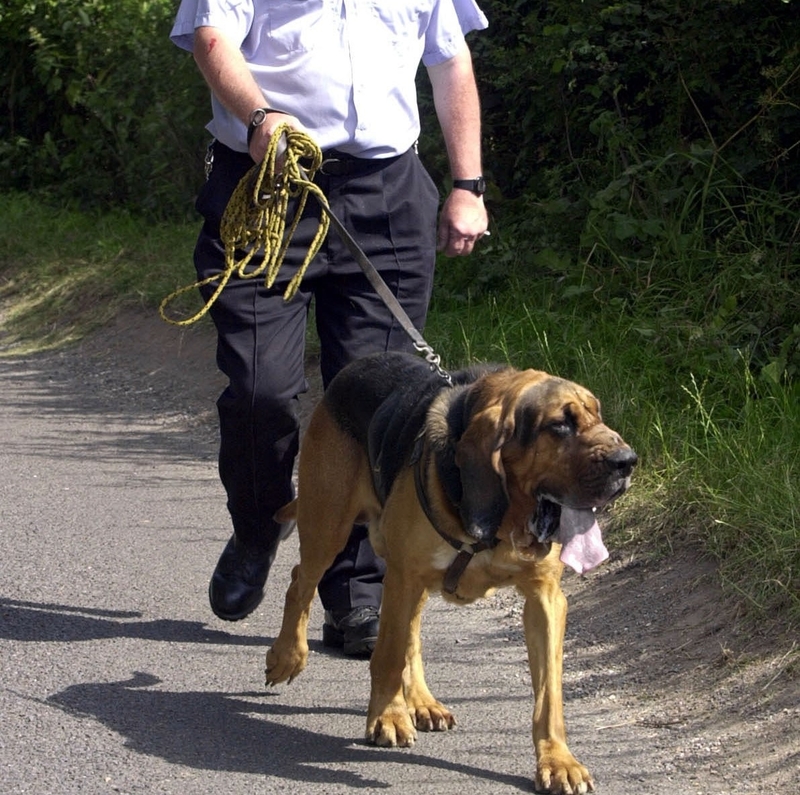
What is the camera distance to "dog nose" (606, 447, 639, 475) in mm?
3350

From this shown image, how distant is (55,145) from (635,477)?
980cm

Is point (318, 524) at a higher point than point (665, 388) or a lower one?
higher

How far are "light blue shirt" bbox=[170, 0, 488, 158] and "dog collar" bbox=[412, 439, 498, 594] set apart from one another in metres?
1.15

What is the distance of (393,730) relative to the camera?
379 centimetres

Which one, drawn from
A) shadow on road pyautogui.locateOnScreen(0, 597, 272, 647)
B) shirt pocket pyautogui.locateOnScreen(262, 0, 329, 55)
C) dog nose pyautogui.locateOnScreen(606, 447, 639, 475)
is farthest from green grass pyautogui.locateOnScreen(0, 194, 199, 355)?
dog nose pyautogui.locateOnScreen(606, 447, 639, 475)

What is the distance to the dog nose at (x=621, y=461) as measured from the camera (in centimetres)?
335

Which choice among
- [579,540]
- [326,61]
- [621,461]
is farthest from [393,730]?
[326,61]

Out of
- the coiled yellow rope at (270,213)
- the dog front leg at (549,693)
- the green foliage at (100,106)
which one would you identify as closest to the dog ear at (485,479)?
the dog front leg at (549,693)

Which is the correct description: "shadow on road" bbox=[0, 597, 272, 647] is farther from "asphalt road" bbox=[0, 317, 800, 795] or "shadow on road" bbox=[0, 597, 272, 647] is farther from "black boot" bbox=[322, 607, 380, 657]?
"black boot" bbox=[322, 607, 380, 657]

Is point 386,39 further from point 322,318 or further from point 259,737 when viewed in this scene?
point 259,737

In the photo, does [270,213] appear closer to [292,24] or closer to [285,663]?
[292,24]

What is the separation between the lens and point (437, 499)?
12.0ft

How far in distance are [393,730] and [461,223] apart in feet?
5.36

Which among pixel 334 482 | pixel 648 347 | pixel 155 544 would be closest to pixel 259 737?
pixel 334 482
